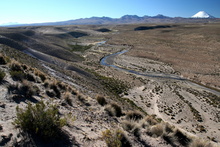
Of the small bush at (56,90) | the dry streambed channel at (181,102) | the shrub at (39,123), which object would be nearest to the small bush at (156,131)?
the shrub at (39,123)

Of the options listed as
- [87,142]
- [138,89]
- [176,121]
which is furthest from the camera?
[138,89]

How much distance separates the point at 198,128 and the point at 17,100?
47.3 ft

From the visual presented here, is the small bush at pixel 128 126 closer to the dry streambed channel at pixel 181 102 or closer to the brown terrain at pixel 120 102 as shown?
the brown terrain at pixel 120 102

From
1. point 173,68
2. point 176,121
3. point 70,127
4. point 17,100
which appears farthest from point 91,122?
point 173,68

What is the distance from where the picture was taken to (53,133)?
4715 mm

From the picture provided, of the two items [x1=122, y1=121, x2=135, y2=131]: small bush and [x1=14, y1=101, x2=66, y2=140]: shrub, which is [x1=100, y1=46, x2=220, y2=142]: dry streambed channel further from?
[x1=14, y1=101, x2=66, y2=140]: shrub

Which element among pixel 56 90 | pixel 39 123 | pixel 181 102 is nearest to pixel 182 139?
pixel 39 123

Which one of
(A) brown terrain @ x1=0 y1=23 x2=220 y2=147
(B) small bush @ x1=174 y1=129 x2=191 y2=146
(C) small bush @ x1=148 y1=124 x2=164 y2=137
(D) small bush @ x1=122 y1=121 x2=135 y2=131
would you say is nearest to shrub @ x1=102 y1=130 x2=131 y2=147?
(A) brown terrain @ x1=0 y1=23 x2=220 y2=147

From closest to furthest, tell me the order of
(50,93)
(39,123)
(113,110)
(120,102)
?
1. (39,123)
2. (113,110)
3. (50,93)
4. (120,102)

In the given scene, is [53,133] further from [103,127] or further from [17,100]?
[17,100]

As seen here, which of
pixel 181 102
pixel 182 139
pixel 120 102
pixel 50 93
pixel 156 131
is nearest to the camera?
pixel 156 131

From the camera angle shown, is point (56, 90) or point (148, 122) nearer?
point (148, 122)

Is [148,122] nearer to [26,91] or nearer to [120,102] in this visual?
[26,91]

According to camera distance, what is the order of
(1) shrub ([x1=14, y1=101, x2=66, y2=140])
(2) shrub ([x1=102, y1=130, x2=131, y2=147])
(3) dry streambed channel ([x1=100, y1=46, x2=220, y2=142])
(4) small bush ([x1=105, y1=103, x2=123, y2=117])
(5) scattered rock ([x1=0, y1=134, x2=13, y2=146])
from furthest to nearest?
(3) dry streambed channel ([x1=100, y1=46, x2=220, y2=142]) → (4) small bush ([x1=105, y1=103, x2=123, y2=117]) → (2) shrub ([x1=102, y1=130, x2=131, y2=147]) → (1) shrub ([x1=14, y1=101, x2=66, y2=140]) → (5) scattered rock ([x1=0, y1=134, x2=13, y2=146])
